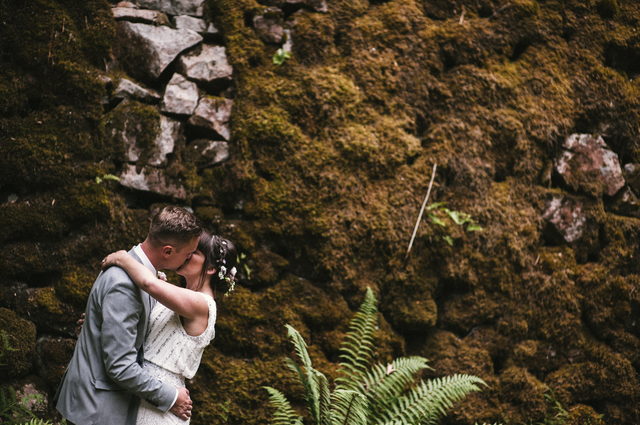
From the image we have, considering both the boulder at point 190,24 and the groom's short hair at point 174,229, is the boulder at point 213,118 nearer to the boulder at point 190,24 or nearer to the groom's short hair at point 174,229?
the boulder at point 190,24

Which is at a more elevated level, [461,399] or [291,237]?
[291,237]

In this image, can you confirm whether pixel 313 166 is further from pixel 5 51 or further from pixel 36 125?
pixel 5 51

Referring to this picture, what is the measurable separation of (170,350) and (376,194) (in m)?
2.33

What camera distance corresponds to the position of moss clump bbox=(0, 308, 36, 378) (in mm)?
3109

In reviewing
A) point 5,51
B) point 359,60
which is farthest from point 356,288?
point 5,51

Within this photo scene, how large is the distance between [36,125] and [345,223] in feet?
9.07

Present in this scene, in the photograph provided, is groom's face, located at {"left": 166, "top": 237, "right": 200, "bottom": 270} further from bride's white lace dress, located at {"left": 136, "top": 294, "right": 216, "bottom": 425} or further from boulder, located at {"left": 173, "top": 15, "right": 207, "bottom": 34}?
boulder, located at {"left": 173, "top": 15, "right": 207, "bottom": 34}

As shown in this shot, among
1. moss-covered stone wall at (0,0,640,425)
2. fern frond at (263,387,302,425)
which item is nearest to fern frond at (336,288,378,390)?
moss-covered stone wall at (0,0,640,425)

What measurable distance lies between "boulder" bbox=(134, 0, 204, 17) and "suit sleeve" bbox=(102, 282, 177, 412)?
2952 millimetres

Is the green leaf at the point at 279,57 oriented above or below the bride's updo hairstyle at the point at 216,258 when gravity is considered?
above

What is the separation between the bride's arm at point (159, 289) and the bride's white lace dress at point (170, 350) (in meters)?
0.17

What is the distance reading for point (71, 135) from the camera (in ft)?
11.3

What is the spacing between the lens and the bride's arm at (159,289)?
2213 millimetres

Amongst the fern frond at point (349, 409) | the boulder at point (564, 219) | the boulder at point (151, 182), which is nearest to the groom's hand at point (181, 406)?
the fern frond at point (349, 409)
